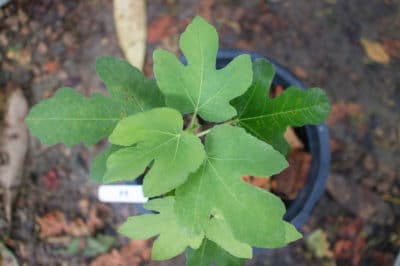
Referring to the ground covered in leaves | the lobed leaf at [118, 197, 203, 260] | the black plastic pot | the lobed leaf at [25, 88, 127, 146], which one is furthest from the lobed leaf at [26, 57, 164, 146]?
the ground covered in leaves

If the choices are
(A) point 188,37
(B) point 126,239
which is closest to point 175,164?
(A) point 188,37

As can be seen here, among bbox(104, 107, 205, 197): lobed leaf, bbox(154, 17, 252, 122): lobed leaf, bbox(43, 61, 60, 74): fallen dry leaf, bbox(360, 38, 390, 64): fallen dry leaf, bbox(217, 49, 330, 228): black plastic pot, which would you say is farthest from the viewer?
bbox(43, 61, 60, 74): fallen dry leaf

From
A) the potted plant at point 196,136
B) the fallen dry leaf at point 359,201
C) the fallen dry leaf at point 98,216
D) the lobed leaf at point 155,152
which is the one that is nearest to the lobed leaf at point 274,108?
the potted plant at point 196,136

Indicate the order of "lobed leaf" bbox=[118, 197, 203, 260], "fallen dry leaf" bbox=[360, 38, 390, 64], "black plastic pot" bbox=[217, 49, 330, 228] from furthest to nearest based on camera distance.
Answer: "fallen dry leaf" bbox=[360, 38, 390, 64], "black plastic pot" bbox=[217, 49, 330, 228], "lobed leaf" bbox=[118, 197, 203, 260]

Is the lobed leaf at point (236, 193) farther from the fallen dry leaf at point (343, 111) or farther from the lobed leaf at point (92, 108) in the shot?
the fallen dry leaf at point (343, 111)

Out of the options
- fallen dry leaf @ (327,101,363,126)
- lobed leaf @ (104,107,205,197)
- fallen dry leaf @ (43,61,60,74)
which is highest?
lobed leaf @ (104,107,205,197)

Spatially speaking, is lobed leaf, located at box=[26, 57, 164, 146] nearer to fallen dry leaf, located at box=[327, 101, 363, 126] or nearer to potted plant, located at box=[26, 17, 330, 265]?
potted plant, located at box=[26, 17, 330, 265]

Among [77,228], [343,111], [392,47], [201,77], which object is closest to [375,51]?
[392,47]
